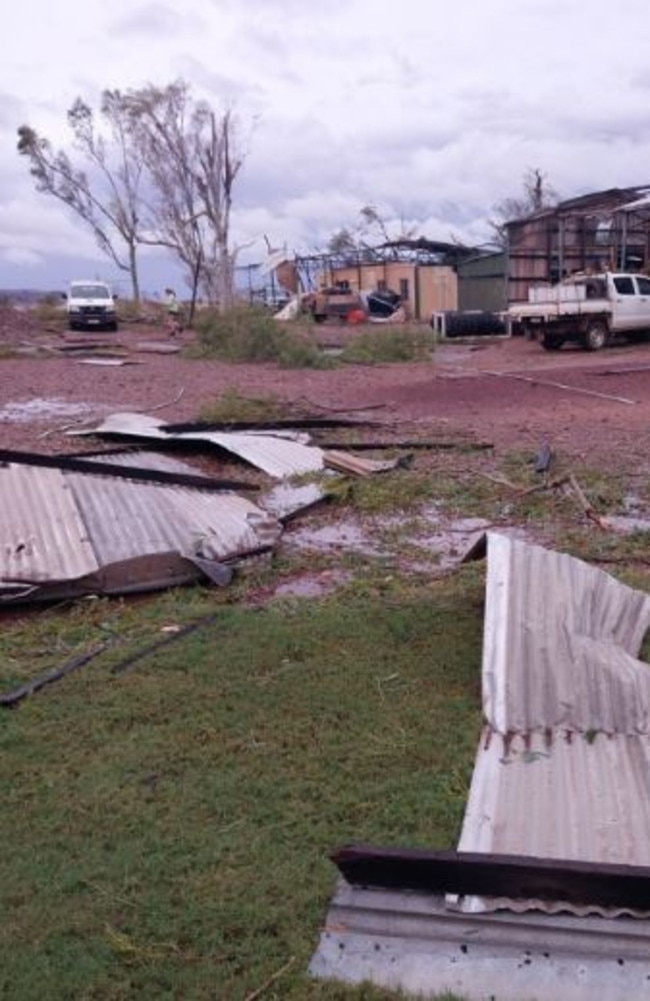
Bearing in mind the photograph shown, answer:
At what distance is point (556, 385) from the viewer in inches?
678

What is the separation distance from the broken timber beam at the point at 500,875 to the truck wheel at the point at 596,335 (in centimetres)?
2318

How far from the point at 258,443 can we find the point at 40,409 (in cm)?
581

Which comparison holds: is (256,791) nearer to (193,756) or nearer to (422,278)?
(193,756)

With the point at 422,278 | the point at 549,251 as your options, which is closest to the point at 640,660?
the point at 549,251

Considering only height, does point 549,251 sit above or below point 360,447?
above

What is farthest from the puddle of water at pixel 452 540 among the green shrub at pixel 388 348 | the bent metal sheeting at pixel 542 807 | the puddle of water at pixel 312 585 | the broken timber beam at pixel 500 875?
the green shrub at pixel 388 348

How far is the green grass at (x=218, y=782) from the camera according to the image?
2.90m

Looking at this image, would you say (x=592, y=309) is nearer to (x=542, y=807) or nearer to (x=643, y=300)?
(x=643, y=300)

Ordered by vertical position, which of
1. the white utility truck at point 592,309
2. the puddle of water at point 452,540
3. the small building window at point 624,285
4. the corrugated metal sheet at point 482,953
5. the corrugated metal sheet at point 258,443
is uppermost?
the small building window at point 624,285

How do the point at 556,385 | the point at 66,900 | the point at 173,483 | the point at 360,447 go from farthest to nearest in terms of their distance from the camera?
the point at 556,385 → the point at 360,447 → the point at 173,483 → the point at 66,900

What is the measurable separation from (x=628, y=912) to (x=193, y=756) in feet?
5.85

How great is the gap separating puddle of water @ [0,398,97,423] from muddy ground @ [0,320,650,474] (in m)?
0.02

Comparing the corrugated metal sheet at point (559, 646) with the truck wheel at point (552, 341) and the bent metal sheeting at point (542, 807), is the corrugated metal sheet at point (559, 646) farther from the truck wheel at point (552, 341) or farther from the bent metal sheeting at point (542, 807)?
the truck wheel at point (552, 341)

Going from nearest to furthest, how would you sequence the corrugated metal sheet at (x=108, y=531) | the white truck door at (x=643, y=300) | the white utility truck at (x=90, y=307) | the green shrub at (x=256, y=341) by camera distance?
the corrugated metal sheet at (x=108, y=531) < the green shrub at (x=256, y=341) < the white truck door at (x=643, y=300) < the white utility truck at (x=90, y=307)
